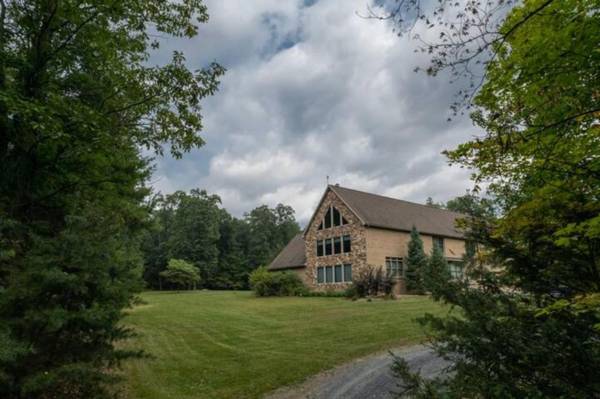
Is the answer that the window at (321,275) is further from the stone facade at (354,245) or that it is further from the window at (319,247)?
the window at (319,247)

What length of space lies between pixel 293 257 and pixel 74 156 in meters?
25.3

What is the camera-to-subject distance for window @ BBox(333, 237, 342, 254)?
2631 cm

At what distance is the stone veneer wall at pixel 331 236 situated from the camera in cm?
2473

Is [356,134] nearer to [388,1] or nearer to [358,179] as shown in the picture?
[388,1]

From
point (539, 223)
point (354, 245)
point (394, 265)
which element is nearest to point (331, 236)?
point (354, 245)

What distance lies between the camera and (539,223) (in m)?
3.88

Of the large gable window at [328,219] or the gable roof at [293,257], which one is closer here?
the large gable window at [328,219]

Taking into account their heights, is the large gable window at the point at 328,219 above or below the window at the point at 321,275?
above

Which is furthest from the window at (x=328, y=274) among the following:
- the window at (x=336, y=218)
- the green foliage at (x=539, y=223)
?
the green foliage at (x=539, y=223)

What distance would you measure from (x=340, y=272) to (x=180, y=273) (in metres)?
20.1

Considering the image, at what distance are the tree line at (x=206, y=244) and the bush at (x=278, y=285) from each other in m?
18.7

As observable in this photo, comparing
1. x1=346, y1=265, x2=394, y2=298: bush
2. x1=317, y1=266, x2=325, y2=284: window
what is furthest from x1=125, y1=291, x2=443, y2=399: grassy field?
x1=317, y1=266, x2=325, y2=284: window

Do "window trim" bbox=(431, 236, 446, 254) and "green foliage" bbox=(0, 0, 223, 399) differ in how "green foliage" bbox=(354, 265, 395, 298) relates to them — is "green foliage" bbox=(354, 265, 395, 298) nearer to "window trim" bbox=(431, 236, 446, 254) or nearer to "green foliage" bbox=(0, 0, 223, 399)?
"window trim" bbox=(431, 236, 446, 254)

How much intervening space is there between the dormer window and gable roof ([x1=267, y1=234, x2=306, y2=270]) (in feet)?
11.8
